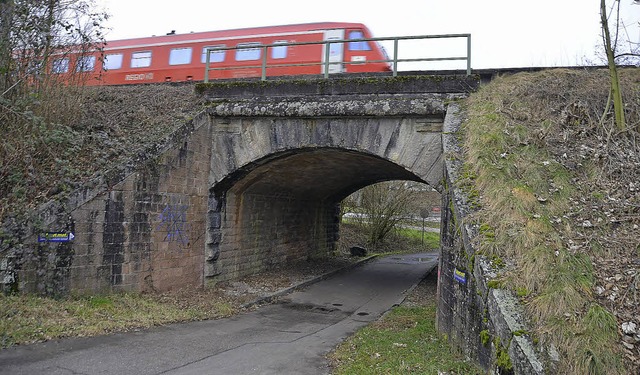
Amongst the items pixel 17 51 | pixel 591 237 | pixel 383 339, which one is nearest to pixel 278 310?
pixel 383 339

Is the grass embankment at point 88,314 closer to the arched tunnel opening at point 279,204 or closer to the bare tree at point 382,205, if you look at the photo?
the arched tunnel opening at point 279,204

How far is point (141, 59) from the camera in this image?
16547 mm

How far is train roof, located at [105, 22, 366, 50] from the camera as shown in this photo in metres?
14.6

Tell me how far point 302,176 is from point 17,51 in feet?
23.6

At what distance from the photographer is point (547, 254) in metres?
4.64

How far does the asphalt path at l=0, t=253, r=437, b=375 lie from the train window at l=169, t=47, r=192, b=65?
9.41m

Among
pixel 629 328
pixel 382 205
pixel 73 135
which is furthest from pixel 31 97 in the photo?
pixel 382 205

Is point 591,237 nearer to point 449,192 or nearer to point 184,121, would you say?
point 449,192

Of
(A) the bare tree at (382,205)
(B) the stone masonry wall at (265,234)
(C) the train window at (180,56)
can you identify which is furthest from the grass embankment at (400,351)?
(A) the bare tree at (382,205)

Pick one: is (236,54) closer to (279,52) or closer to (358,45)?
(279,52)

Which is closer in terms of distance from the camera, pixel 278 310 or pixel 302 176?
pixel 278 310

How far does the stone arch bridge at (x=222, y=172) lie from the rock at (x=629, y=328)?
5.12 metres

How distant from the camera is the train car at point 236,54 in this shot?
566 inches

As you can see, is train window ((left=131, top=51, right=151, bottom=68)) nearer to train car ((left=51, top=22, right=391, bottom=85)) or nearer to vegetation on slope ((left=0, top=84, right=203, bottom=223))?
train car ((left=51, top=22, right=391, bottom=85))
